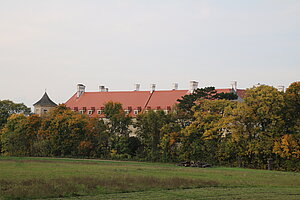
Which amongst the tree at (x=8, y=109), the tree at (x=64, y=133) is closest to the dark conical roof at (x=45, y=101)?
the tree at (x=8, y=109)

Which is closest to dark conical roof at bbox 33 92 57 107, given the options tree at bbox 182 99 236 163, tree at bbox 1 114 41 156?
tree at bbox 1 114 41 156

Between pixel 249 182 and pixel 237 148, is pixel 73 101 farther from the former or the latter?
pixel 249 182

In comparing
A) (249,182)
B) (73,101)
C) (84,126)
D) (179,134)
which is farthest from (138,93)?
(249,182)

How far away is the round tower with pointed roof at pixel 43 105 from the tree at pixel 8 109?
26.8 ft

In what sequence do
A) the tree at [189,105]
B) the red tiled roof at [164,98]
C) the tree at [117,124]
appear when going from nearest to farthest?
the tree at [189,105] → the tree at [117,124] → the red tiled roof at [164,98]

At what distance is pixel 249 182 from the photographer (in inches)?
1265

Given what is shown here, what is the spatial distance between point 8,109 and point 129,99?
24957 millimetres

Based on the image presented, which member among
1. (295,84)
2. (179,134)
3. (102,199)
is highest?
(295,84)

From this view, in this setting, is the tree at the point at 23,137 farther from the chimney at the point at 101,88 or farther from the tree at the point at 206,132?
the chimney at the point at 101,88

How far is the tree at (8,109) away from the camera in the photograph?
88.0 metres

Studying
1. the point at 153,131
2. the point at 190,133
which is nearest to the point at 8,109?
the point at 153,131

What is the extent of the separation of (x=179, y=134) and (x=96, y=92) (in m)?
46.1

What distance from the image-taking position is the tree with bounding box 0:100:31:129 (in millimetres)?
87988

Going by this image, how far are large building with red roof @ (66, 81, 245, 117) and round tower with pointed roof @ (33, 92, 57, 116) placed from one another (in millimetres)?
4604
